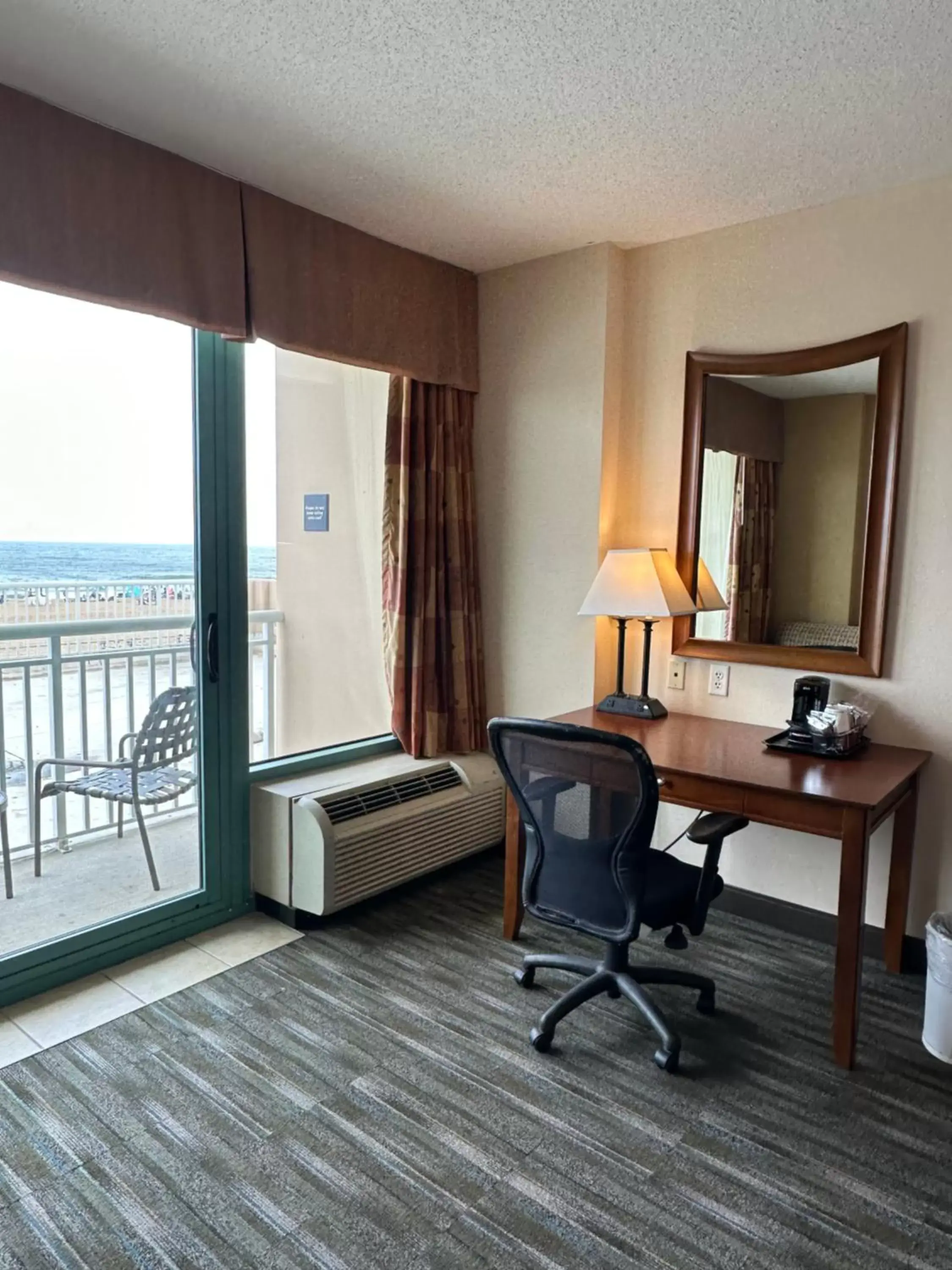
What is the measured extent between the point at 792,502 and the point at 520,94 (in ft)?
5.16

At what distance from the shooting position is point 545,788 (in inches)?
87.9

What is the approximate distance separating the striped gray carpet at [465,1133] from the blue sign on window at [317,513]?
1.65m

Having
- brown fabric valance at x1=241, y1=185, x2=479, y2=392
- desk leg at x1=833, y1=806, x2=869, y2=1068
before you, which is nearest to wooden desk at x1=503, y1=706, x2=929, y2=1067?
desk leg at x1=833, y1=806, x2=869, y2=1068

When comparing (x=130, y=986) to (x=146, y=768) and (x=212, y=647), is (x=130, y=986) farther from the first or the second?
(x=212, y=647)

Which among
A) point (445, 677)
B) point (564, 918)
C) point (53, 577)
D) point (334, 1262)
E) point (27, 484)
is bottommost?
point (334, 1262)

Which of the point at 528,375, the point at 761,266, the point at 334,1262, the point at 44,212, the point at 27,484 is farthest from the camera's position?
the point at 528,375

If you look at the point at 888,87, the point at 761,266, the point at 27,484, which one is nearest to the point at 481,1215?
the point at 27,484

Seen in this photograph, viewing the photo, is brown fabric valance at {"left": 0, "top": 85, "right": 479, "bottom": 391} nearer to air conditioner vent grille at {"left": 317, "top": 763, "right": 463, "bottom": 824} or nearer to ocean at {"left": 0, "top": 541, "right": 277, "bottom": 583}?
ocean at {"left": 0, "top": 541, "right": 277, "bottom": 583}

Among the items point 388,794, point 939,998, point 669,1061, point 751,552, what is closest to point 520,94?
point 751,552

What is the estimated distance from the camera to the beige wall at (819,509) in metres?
2.74

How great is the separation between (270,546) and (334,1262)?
2.23 meters

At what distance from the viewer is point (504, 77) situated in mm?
2029

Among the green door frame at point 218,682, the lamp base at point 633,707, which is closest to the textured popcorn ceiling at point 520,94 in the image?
the green door frame at point 218,682

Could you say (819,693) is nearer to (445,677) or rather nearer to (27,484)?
(445,677)
